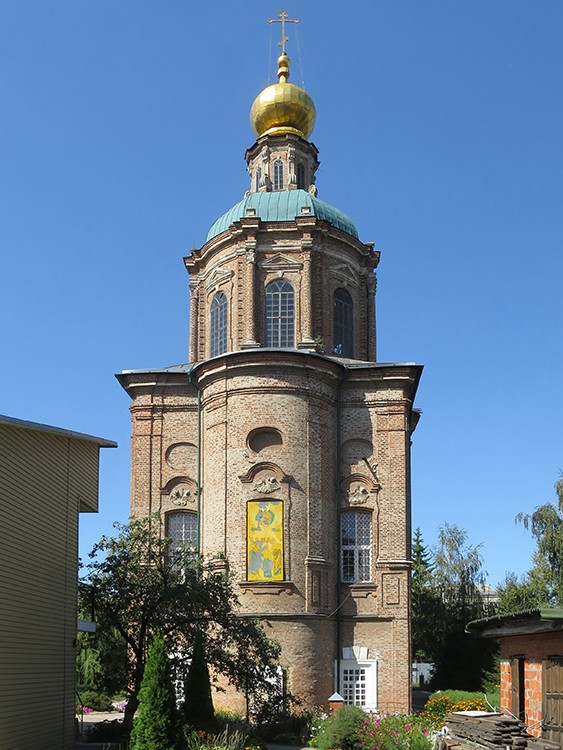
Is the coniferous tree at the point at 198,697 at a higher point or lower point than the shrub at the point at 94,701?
higher

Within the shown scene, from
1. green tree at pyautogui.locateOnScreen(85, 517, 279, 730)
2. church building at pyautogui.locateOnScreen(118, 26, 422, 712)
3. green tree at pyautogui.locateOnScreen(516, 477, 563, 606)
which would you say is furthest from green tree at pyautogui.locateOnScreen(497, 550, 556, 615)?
green tree at pyautogui.locateOnScreen(85, 517, 279, 730)

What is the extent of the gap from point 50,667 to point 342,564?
11.8m

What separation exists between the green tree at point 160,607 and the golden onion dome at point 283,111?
A: 1978cm

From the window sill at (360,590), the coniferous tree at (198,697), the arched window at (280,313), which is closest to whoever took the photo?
the coniferous tree at (198,697)

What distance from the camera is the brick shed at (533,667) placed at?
15.0 m

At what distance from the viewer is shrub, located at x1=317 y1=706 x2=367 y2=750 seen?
70.9ft

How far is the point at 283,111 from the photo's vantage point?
127ft

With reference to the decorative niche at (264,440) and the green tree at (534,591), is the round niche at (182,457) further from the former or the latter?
the green tree at (534,591)

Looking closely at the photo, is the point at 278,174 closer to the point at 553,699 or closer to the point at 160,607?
the point at 160,607

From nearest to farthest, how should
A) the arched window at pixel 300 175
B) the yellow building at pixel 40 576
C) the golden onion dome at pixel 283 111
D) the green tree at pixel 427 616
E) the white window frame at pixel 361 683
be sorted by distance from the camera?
the yellow building at pixel 40 576
the white window frame at pixel 361 683
the arched window at pixel 300 175
the golden onion dome at pixel 283 111
the green tree at pixel 427 616

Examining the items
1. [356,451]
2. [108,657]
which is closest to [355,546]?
[356,451]

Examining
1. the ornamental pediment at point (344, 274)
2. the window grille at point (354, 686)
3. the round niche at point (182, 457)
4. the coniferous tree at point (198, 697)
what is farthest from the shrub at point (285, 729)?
the ornamental pediment at point (344, 274)

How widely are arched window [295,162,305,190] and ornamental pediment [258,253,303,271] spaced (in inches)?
183

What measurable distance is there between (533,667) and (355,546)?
45.9 feet
